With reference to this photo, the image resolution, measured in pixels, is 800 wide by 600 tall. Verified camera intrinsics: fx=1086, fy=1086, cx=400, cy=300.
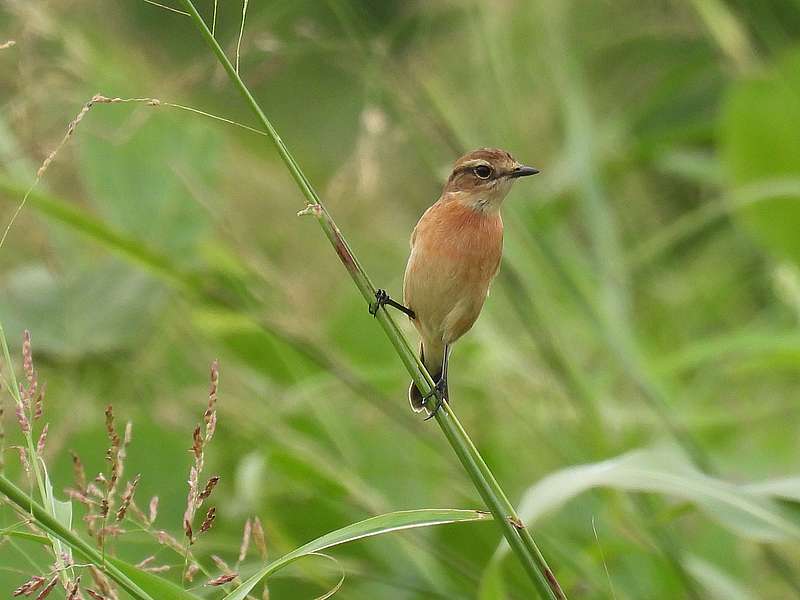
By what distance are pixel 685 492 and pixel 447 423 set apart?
791 mm

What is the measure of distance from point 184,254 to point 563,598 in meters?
2.34

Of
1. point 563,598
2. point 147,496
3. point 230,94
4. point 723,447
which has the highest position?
point 230,94

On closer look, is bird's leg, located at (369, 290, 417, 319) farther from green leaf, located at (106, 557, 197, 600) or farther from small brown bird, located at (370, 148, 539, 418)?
green leaf, located at (106, 557, 197, 600)

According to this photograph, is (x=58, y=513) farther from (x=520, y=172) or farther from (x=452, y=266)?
(x=520, y=172)

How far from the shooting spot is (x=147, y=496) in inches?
144

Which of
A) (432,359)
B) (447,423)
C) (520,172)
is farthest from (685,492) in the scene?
(432,359)

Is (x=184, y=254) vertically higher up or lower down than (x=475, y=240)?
higher up

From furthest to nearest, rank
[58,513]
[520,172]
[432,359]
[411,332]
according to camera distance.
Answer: [411,332] → [432,359] → [520,172] → [58,513]

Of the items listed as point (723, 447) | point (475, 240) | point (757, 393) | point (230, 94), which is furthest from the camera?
point (230, 94)

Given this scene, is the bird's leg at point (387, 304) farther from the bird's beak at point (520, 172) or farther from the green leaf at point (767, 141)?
the green leaf at point (767, 141)

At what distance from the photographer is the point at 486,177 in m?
3.12

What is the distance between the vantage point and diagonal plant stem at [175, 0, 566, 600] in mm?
1767

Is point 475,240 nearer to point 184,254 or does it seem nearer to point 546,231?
point 184,254

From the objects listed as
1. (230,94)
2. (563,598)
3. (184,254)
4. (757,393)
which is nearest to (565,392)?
(184,254)
